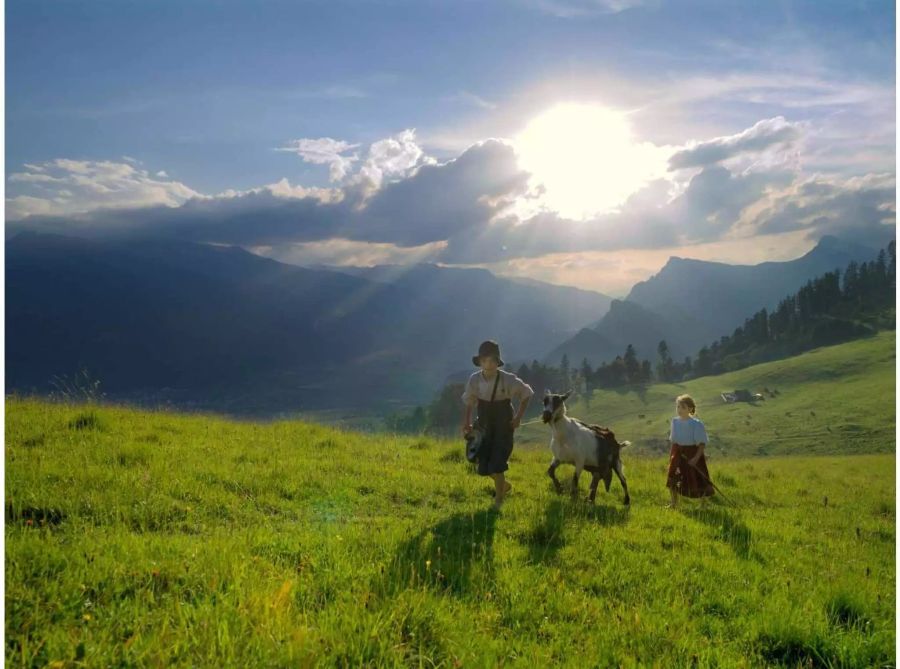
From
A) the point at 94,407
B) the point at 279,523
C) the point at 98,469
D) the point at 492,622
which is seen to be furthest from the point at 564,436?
the point at 94,407

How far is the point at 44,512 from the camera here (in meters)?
7.79

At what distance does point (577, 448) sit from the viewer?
1254 centimetres

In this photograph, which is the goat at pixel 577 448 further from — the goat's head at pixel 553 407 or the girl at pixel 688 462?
the girl at pixel 688 462

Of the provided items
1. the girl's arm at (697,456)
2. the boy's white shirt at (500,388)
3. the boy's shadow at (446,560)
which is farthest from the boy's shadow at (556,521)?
the girl's arm at (697,456)

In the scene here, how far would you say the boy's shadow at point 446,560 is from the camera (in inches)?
242

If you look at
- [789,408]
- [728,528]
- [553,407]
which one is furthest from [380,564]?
[789,408]

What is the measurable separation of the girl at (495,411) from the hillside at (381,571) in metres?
0.82

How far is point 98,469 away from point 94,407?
6.84 meters

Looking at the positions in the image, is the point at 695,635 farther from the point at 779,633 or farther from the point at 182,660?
the point at 182,660

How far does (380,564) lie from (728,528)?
7276 millimetres

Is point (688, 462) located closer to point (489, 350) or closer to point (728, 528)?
point (728, 528)

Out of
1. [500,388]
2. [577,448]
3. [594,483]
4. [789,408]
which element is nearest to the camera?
[500,388]

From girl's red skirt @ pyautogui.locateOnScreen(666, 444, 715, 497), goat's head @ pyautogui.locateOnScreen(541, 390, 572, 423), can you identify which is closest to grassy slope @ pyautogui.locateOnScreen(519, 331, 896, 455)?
girl's red skirt @ pyautogui.locateOnScreen(666, 444, 715, 497)

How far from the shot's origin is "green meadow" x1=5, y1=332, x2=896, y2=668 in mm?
4852
